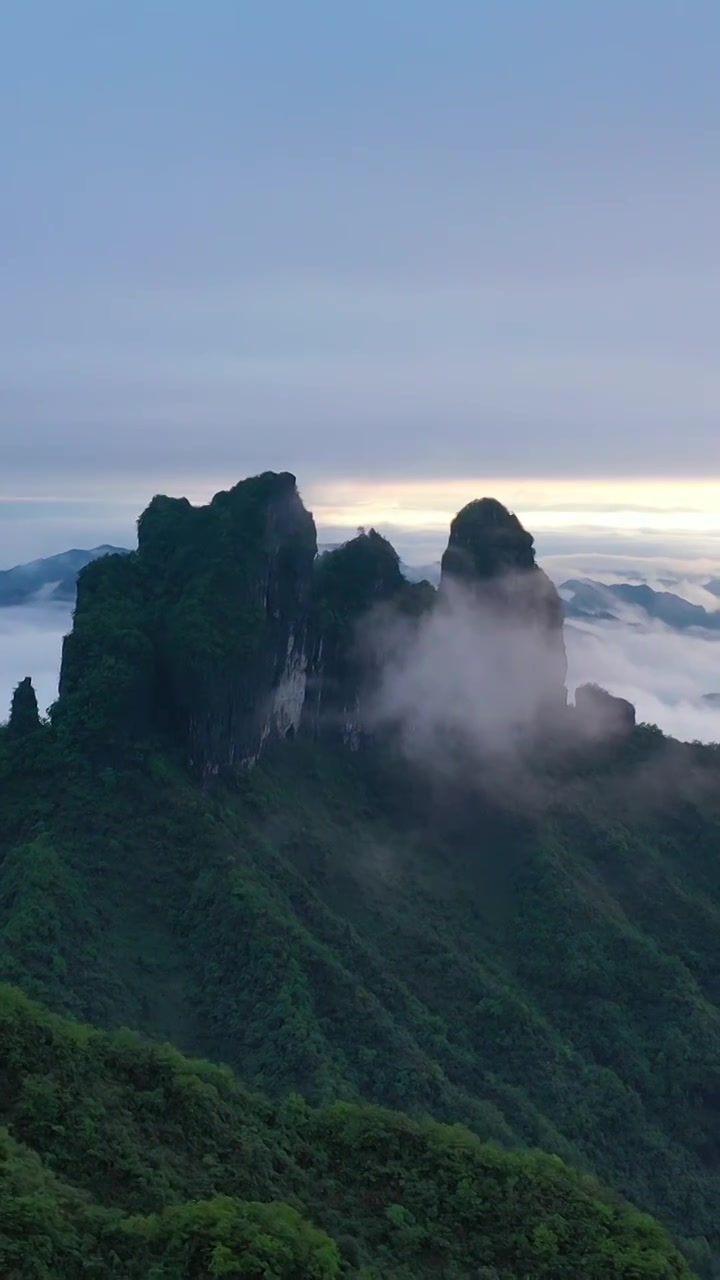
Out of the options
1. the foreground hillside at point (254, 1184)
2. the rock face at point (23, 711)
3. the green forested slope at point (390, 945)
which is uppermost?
the rock face at point (23, 711)

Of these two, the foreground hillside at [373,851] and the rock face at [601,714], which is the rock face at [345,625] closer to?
the foreground hillside at [373,851]

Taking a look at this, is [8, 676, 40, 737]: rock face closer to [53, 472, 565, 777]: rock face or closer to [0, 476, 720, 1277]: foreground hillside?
[0, 476, 720, 1277]: foreground hillside

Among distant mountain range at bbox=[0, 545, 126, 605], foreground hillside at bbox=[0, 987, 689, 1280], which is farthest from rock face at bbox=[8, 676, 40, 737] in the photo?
distant mountain range at bbox=[0, 545, 126, 605]

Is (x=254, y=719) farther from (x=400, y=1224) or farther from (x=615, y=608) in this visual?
(x=615, y=608)

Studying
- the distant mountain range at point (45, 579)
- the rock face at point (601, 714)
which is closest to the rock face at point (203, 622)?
the rock face at point (601, 714)

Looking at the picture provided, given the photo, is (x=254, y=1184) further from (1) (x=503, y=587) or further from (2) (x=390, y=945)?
(1) (x=503, y=587)

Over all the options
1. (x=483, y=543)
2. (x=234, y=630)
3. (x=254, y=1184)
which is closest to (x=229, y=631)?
(x=234, y=630)

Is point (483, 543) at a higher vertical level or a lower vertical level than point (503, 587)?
higher
